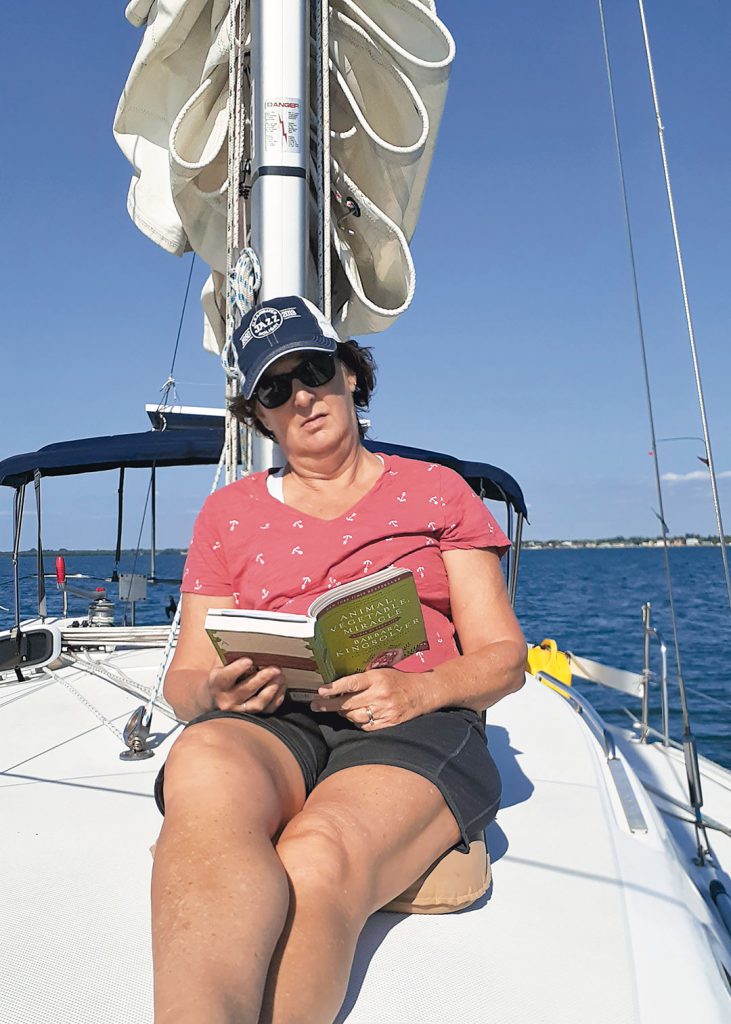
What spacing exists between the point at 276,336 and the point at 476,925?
4.28 feet

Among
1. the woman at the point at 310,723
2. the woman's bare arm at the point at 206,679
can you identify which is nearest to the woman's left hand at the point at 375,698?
the woman at the point at 310,723

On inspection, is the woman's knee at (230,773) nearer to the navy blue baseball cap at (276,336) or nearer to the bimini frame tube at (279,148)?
the navy blue baseball cap at (276,336)

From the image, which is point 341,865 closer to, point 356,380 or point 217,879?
point 217,879

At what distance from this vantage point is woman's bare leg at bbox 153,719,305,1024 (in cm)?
89

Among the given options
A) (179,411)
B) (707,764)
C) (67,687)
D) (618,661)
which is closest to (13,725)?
(67,687)

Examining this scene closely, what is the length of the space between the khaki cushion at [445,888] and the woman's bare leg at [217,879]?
0.27m

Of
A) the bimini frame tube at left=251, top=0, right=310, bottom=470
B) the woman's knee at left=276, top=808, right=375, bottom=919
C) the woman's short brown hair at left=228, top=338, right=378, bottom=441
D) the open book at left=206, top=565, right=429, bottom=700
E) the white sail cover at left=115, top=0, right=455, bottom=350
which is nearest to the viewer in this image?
the woman's knee at left=276, top=808, right=375, bottom=919

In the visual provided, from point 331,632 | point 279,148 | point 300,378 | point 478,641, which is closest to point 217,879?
point 331,632

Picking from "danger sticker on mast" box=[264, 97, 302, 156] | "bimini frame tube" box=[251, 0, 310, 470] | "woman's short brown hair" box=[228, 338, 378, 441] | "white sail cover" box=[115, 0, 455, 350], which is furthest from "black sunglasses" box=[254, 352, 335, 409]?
"white sail cover" box=[115, 0, 455, 350]

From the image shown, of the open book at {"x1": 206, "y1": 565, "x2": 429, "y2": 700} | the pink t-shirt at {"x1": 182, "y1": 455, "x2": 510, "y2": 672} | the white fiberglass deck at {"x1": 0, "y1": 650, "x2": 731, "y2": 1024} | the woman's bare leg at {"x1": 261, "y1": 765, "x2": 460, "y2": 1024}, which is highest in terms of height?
the pink t-shirt at {"x1": 182, "y1": 455, "x2": 510, "y2": 672}

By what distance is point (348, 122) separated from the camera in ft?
12.1

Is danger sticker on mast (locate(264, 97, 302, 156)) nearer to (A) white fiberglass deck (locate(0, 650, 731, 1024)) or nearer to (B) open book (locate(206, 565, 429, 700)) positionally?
(B) open book (locate(206, 565, 429, 700))

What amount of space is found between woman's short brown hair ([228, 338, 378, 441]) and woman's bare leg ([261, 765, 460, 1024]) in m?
1.04

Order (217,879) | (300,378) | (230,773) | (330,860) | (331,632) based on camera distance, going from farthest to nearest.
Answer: (300,378) < (331,632) < (230,773) < (330,860) < (217,879)
